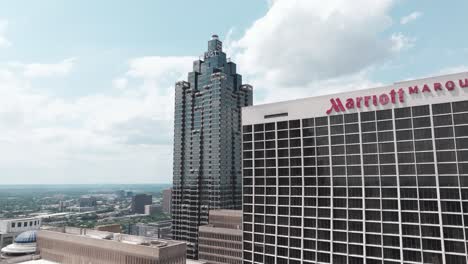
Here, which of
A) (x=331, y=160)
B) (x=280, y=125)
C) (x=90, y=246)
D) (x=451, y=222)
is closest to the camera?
(x=451, y=222)

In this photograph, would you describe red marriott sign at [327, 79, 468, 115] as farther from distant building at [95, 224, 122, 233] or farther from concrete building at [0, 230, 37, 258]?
concrete building at [0, 230, 37, 258]

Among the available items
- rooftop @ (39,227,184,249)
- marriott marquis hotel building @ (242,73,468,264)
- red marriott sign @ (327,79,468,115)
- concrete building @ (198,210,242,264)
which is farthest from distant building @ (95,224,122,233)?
red marriott sign @ (327,79,468,115)

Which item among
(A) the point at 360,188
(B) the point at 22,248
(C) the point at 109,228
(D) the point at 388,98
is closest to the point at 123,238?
(C) the point at 109,228

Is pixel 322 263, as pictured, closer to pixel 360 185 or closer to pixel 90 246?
pixel 360 185

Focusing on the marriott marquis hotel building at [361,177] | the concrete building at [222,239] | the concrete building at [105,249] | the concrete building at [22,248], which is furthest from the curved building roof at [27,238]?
the marriott marquis hotel building at [361,177]

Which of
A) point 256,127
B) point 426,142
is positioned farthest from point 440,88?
point 256,127

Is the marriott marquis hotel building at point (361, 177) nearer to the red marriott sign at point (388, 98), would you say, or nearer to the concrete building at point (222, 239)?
the red marriott sign at point (388, 98)
